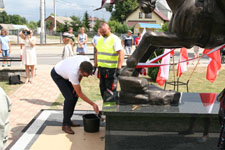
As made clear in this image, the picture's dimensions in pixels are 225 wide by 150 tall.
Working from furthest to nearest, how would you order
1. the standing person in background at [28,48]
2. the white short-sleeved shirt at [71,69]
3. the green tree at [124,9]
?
1. the green tree at [124,9]
2. the standing person in background at [28,48]
3. the white short-sleeved shirt at [71,69]

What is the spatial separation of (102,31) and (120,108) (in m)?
2.20

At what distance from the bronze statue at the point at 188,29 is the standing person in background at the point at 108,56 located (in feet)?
4.98

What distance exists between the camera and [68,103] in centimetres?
423

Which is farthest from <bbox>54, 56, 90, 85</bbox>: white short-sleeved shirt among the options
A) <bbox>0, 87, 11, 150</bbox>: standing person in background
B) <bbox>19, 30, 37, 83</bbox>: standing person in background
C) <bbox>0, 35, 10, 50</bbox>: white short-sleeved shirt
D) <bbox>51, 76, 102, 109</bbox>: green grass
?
<bbox>0, 35, 10, 50</bbox>: white short-sleeved shirt

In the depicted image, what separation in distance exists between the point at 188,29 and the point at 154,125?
130cm

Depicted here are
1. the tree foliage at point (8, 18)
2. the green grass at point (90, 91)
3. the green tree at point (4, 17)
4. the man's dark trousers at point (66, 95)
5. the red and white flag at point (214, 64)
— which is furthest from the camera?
the tree foliage at point (8, 18)

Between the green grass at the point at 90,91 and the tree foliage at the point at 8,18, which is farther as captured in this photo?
the tree foliage at the point at 8,18

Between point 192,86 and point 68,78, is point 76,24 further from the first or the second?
point 68,78

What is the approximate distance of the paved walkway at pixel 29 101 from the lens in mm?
4930

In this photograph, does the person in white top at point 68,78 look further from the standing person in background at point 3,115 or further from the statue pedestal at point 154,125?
the standing person in background at point 3,115

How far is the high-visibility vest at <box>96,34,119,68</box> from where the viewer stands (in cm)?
511

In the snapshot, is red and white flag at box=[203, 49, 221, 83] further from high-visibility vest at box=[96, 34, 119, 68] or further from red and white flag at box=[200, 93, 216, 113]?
high-visibility vest at box=[96, 34, 119, 68]

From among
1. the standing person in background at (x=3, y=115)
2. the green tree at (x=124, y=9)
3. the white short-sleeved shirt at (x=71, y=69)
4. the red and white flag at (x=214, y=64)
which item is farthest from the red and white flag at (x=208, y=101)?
the green tree at (x=124, y=9)

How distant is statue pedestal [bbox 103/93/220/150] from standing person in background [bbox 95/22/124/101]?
1772 millimetres
